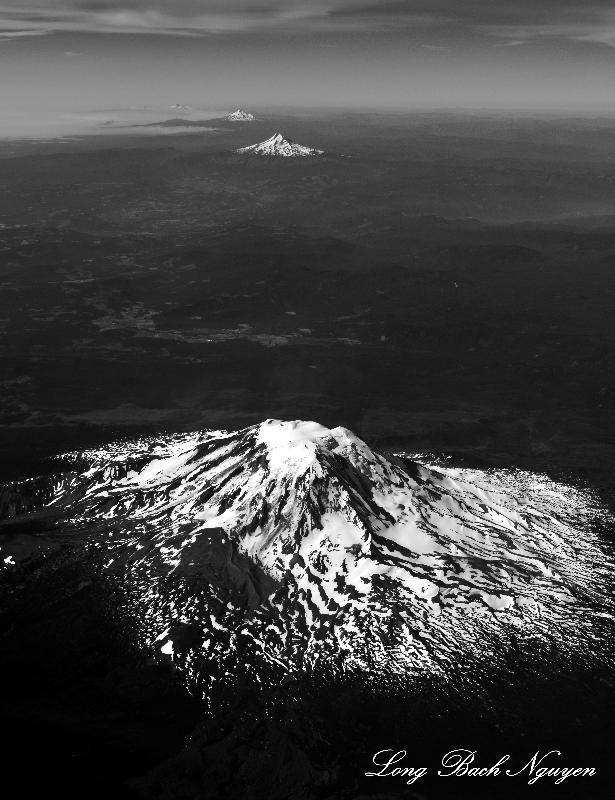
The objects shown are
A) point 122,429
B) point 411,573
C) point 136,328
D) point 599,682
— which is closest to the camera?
point 599,682

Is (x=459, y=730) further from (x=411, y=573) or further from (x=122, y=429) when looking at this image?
(x=122, y=429)

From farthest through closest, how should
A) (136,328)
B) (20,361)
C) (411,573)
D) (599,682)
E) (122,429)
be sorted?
(136,328), (20,361), (122,429), (411,573), (599,682)

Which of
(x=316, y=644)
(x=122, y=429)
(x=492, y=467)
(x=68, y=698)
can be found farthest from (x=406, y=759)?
(x=122, y=429)

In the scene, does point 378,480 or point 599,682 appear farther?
point 378,480

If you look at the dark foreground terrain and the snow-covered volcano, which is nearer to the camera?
the dark foreground terrain

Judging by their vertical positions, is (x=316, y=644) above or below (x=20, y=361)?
below

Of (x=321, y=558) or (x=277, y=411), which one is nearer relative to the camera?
(x=321, y=558)

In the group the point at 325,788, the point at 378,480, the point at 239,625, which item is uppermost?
the point at 378,480

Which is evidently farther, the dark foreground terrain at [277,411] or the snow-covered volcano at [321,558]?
the snow-covered volcano at [321,558]
